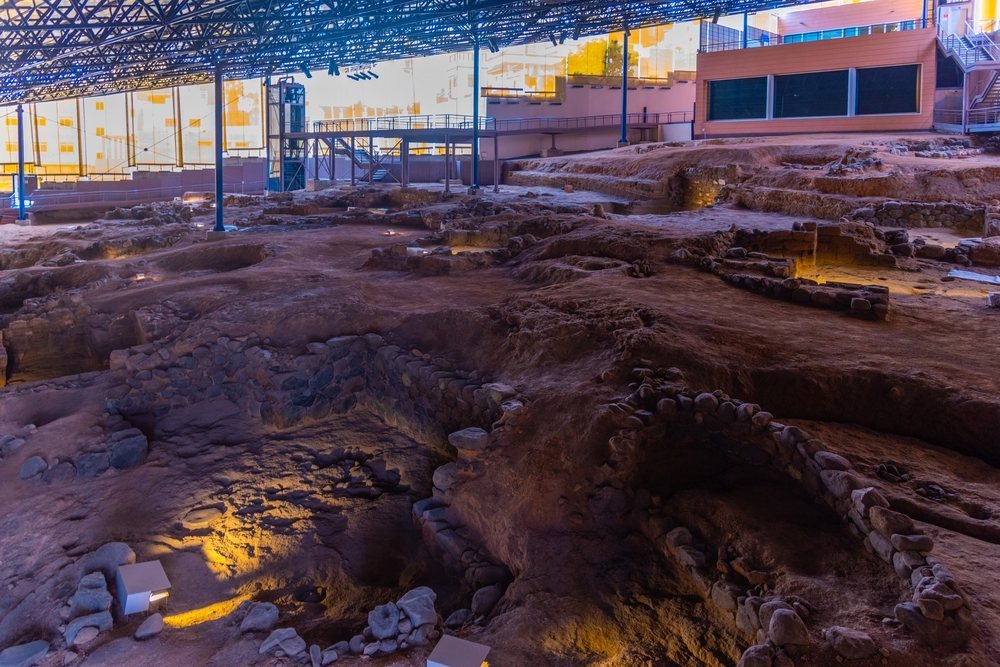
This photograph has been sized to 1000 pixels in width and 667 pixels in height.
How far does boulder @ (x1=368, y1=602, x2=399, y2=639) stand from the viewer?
13.2 feet

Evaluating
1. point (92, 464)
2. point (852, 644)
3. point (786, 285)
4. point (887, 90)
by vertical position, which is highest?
point (887, 90)

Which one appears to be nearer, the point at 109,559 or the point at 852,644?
the point at 852,644

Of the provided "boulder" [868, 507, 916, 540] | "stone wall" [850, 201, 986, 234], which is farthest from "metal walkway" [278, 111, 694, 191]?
"boulder" [868, 507, 916, 540]

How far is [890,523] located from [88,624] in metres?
4.60

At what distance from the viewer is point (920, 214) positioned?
43.4 feet

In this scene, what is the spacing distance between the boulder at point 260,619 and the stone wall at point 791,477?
242cm

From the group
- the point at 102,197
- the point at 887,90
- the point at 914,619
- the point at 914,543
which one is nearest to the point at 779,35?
the point at 887,90

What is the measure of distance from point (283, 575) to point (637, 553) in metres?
2.74

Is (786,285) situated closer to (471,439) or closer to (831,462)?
(831,462)

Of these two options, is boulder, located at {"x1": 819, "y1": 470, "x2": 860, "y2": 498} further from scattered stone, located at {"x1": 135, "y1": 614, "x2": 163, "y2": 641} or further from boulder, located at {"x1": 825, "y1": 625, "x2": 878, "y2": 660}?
scattered stone, located at {"x1": 135, "y1": 614, "x2": 163, "y2": 641}

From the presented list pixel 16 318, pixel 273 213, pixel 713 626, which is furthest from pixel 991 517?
pixel 273 213

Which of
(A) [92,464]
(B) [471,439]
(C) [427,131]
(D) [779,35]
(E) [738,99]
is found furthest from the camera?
(D) [779,35]

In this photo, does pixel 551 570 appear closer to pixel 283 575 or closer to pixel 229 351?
pixel 283 575

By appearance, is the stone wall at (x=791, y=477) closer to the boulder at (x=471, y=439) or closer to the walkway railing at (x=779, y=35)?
the boulder at (x=471, y=439)
